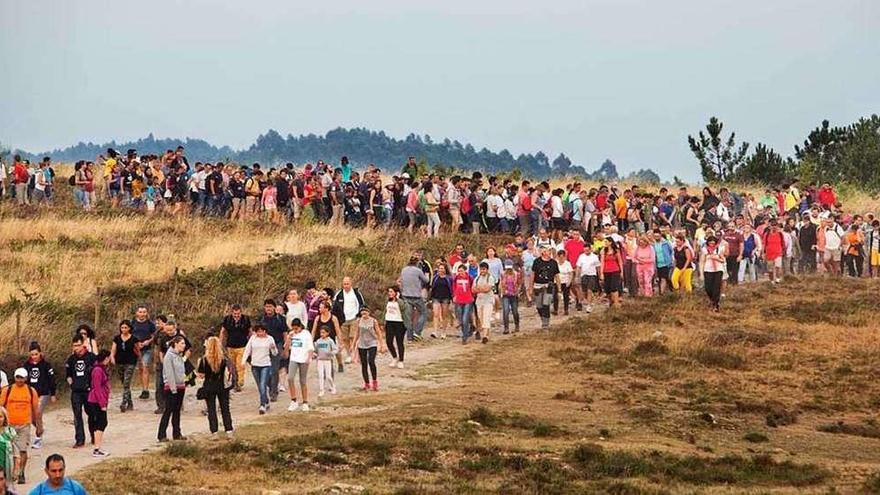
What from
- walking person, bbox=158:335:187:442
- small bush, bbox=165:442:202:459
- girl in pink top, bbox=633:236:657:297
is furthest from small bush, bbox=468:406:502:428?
girl in pink top, bbox=633:236:657:297

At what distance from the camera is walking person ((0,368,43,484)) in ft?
60.7

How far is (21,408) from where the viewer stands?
18.7 metres

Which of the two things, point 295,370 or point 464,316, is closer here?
point 295,370

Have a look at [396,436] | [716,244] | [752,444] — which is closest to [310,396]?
[396,436]

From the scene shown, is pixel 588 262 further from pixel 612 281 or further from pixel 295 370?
pixel 295 370

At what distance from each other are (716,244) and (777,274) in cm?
567

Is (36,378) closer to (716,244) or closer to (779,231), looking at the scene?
(716,244)

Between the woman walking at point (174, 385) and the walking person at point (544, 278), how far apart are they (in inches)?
470

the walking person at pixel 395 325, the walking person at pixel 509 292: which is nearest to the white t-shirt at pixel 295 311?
the walking person at pixel 395 325

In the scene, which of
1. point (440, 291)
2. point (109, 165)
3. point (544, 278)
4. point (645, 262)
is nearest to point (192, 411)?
point (440, 291)

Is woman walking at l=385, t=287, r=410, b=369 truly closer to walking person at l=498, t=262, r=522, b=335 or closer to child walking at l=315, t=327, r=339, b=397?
child walking at l=315, t=327, r=339, b=397

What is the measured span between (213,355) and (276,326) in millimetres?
3118

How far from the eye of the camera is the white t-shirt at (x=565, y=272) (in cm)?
3278

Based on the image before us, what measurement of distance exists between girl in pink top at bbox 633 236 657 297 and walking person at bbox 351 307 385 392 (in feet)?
34.2
